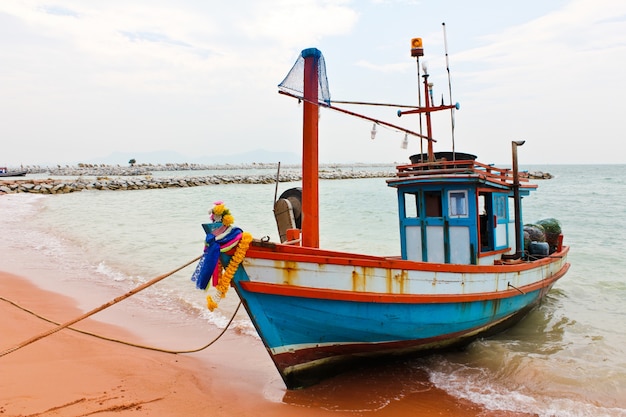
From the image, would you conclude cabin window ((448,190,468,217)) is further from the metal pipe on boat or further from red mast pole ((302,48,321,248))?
red mast pole ((302,48,321,248))

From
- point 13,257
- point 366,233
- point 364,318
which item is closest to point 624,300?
point 364,318

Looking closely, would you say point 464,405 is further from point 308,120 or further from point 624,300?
point 624,300

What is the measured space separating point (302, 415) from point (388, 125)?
4644mm

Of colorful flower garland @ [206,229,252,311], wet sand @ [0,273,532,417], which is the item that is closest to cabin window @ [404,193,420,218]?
wet sand @ [0,273,532,417]

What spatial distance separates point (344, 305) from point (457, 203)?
→ 9.98 ft

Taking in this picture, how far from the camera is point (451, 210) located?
7.66 metres

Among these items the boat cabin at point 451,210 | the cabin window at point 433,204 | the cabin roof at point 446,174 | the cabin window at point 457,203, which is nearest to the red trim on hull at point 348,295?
the boat cabin at point 451,210

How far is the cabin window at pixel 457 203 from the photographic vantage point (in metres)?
7.56

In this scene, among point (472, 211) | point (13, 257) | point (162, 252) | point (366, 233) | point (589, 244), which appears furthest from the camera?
point (366, 233)

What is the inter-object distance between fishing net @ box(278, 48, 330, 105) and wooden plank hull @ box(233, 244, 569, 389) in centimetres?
213

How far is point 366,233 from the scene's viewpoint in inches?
887

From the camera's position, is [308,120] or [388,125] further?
[388,125]

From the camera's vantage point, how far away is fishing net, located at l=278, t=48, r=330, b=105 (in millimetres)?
6148

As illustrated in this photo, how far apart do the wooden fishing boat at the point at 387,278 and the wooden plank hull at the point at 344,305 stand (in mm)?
13
